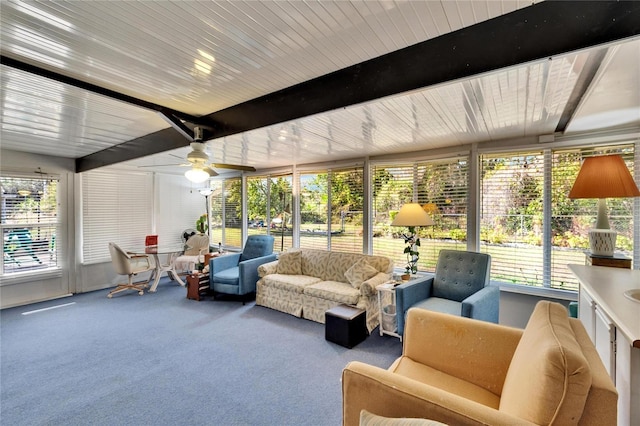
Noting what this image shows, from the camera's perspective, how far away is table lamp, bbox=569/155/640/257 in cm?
188

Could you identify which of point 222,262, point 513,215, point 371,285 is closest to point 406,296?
point 371,285

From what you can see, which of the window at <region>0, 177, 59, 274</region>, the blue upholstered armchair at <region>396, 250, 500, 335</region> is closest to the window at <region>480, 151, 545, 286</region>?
the blue upholstered armchair at <region>396, 250, 500, 335</region>

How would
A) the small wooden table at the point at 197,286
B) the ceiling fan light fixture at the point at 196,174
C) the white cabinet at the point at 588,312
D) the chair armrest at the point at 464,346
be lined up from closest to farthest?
the chair armrest at the point at 464,346 < the white cabinet at the point at 588,312 < the ceiling fan light fixture at the point at 196,174 < the small wooden table at the point at 197,286

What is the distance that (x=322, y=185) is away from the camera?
4.91 m

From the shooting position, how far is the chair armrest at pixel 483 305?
2371 mm

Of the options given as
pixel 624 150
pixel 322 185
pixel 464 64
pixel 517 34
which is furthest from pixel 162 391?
pixel 624 150

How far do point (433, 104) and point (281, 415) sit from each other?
2.52 meters

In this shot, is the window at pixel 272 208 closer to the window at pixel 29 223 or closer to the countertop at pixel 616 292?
the window at pixel 29 223

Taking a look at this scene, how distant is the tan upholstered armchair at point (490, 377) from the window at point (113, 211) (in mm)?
5675

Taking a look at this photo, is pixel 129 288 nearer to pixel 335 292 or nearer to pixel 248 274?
pixel 248 274

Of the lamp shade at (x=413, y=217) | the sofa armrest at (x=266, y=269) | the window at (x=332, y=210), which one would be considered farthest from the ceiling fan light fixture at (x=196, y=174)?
the window at (x=332, y=210)

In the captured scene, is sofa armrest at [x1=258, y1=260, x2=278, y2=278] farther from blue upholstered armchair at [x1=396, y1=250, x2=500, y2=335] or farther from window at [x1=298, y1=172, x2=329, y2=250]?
blue upholstered armchair at [x1=396, y1=250, x2=500, y2=335]

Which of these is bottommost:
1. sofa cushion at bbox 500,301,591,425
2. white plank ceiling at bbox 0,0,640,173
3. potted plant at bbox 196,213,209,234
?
sofa cushion at bbox 500,301,591,425

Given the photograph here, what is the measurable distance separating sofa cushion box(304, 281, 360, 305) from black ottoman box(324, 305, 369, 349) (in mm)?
249
